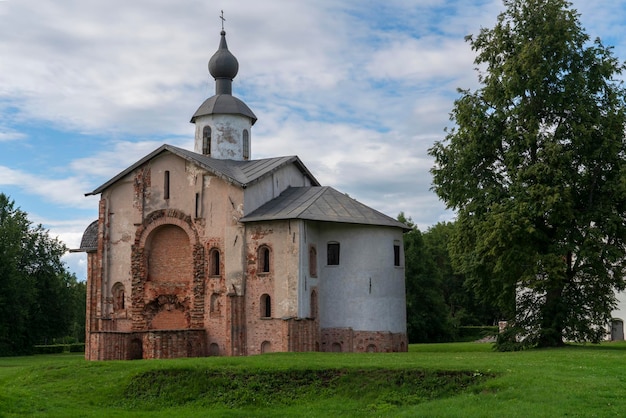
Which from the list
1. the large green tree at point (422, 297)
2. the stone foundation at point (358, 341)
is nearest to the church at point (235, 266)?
the stone foundation at point (358, 341)

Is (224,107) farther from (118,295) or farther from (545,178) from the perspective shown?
(545,178)

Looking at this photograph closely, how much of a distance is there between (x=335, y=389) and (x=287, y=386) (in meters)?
1.25

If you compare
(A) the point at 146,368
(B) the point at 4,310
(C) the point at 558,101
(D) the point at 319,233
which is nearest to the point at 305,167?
(D) the point at 319,233

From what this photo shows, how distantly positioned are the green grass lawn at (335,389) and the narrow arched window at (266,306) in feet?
29.1

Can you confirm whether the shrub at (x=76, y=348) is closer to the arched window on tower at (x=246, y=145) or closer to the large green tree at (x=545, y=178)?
the arched window on tower at (x=246, y=145)

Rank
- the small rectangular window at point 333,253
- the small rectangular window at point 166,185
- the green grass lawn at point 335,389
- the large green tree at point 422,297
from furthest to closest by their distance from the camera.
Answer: the large green tree at point 422,297 < the small rectangular window at point 166,185 < the small rectangular window at point 333,253 < the green grass lawn at point 335,389

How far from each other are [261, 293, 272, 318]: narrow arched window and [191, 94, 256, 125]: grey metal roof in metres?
10.9

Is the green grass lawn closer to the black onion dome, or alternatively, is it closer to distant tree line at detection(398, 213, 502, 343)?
the black onion dome

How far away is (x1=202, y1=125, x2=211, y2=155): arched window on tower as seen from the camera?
37141 mm

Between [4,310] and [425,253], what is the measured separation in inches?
1128

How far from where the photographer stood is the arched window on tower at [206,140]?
37.1m

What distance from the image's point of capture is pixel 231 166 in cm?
3475

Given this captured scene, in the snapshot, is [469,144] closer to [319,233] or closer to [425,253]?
[319,233]

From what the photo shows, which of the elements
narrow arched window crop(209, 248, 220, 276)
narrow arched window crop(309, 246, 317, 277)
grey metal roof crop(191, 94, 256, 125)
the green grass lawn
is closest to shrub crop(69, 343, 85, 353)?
grey metal roof crop(191, 94, 256, 125)
